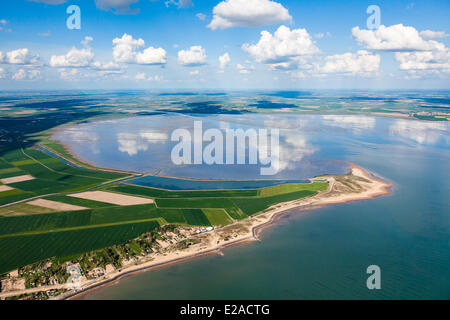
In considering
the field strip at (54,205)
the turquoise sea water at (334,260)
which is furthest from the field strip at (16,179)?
the turquoise sea water at (334,260)

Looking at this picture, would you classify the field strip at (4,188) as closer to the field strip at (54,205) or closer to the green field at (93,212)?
the green field at (93,212)

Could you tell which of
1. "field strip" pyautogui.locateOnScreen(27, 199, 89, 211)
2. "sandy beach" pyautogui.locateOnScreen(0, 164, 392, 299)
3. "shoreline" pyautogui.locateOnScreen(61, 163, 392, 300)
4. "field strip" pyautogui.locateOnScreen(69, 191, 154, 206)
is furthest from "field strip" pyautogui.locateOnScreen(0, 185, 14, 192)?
"shoreline" pyautogui.locateOnScreen(61, 163, 392, 300)

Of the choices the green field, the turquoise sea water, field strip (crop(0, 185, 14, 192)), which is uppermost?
field strip (crop(0, 185, 14, 192))

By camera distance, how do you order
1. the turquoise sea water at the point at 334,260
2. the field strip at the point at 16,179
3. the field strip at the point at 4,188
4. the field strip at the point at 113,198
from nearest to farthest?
the turquoise sea water at the point at 334,260, the field strip at the point at 113,198, the field strip at the point at 4,188, the field strip at the point at 16,179

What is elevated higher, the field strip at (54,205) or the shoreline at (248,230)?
the field strip at (54,205)

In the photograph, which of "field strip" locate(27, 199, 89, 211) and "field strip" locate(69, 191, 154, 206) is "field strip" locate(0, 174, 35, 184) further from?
"field strip" locate(69, 191, 154, 206)

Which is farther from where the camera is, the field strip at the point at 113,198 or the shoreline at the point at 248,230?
the field strip at the point at 113,198

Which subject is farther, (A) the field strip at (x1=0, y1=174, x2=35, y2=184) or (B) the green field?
(A) the field strip at (x1=0, y1=174, x2=35, y2=184)

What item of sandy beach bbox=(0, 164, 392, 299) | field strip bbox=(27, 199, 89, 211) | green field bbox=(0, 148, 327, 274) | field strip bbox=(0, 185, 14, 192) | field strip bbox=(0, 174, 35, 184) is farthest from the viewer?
field strip bbox=(0, 174, 35, 184)
